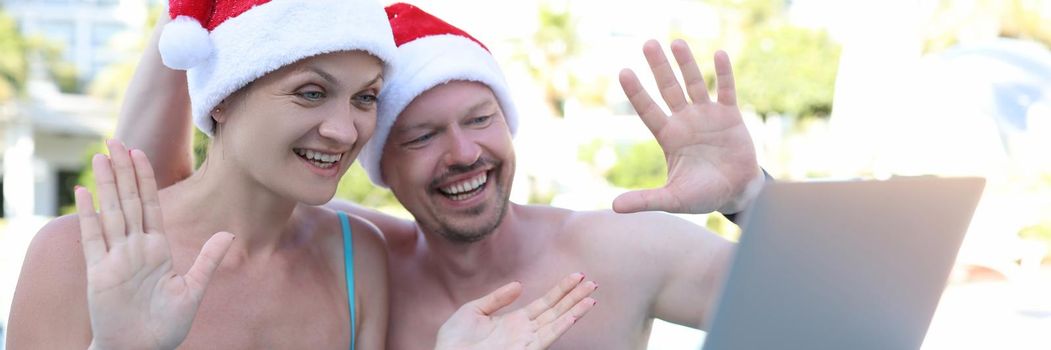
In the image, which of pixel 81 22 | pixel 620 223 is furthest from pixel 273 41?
pixel 81 22

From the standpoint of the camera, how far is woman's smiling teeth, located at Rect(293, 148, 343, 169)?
1.91m

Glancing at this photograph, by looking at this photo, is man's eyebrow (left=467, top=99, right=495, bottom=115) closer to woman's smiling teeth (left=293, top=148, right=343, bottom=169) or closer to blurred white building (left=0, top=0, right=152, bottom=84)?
woman's smiling teeth (left=293, top=148, right=343, bottom=169)

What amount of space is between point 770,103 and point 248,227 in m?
27.1

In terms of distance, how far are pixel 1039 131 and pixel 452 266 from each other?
272 inches

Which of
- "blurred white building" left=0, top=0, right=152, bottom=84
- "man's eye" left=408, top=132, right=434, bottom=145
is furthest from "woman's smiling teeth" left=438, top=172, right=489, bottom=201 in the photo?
"blurred white building" left=0, top=0, right=152, bottom=84

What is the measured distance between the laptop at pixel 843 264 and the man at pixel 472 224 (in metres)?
0.81

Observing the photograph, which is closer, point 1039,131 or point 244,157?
point 244,157

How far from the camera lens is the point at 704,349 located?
4.06 feet

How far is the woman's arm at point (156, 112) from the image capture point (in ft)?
7.32

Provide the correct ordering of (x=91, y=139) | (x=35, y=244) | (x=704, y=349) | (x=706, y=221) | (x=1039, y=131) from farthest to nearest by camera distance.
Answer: (x=91, y=139) → (x=706, y=221) → (x=1039, y=131) → (x=35, y=244) → (x=704, y=349)

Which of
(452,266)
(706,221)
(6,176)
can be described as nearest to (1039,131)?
(706,221)

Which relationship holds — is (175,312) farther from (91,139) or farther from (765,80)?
(91,139)

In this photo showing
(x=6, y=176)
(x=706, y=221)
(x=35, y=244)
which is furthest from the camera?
(x=6, y=176)

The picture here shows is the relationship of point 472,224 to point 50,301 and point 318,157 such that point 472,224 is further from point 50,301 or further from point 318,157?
point 50,301
